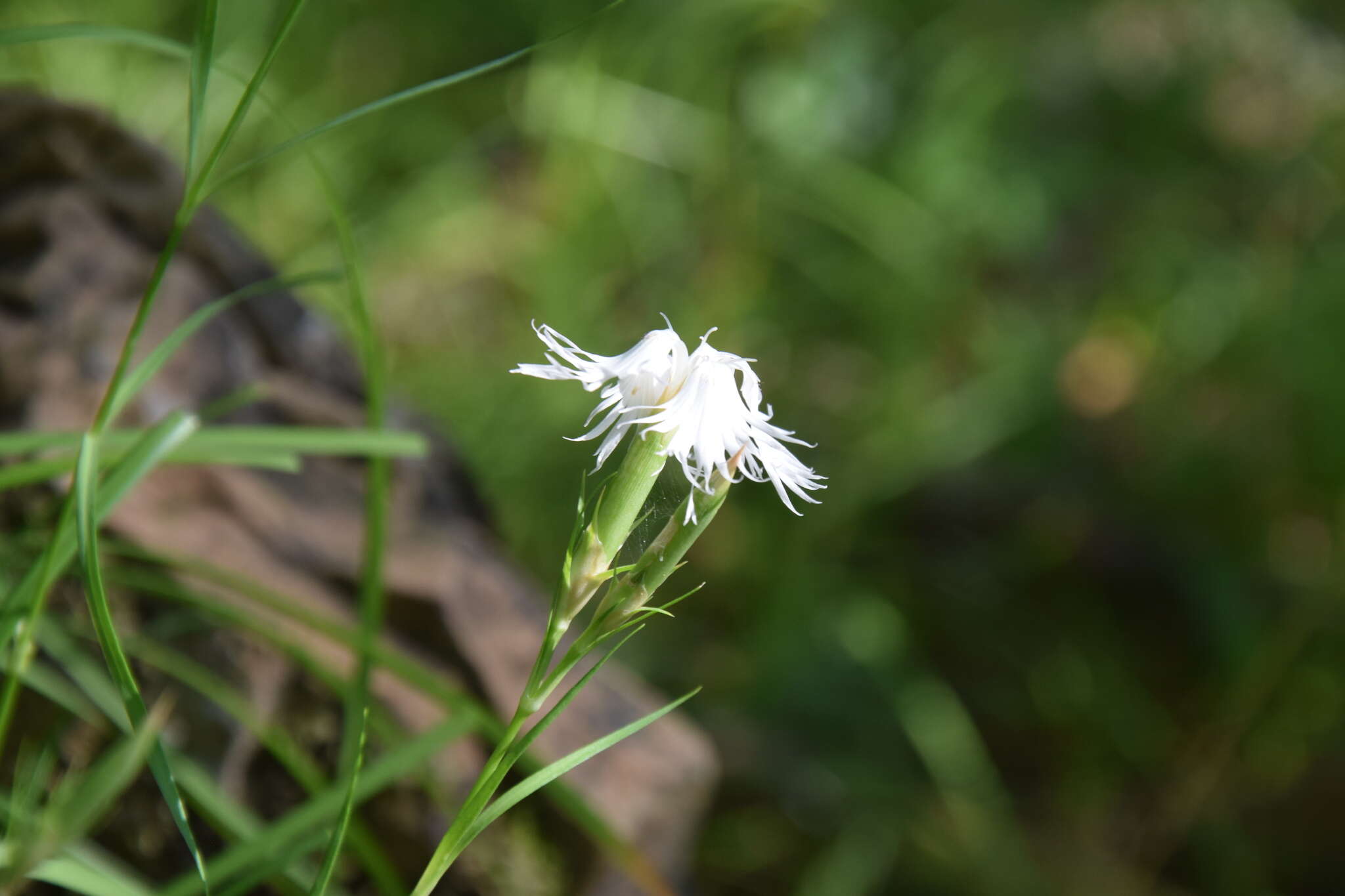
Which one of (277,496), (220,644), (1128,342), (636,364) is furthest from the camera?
(1128,342)

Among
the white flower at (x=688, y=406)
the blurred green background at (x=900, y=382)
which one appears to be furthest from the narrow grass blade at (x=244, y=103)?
the blurred green background at (x=900, y=382)

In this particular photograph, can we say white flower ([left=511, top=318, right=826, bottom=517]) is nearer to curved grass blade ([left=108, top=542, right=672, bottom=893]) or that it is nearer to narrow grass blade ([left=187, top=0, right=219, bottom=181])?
narrow grass blade ([left=187, top=0, right=219, bottom=181])

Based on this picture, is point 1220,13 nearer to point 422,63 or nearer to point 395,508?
point 422,63

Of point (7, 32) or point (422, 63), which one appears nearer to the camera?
point (7, 32)

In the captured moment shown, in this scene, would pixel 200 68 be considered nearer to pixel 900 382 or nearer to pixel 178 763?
pixel 178 763

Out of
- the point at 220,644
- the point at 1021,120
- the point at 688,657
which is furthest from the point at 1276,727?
the point at 1021,120

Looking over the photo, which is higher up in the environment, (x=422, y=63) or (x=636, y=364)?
(x=422, y=63)

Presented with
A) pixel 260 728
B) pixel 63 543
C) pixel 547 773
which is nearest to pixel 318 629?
pixel 260 728

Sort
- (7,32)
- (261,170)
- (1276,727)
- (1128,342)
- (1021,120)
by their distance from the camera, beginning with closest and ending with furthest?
(7,32)
(1276,727)
(261,170)
(1128,342)
(1021,120)
